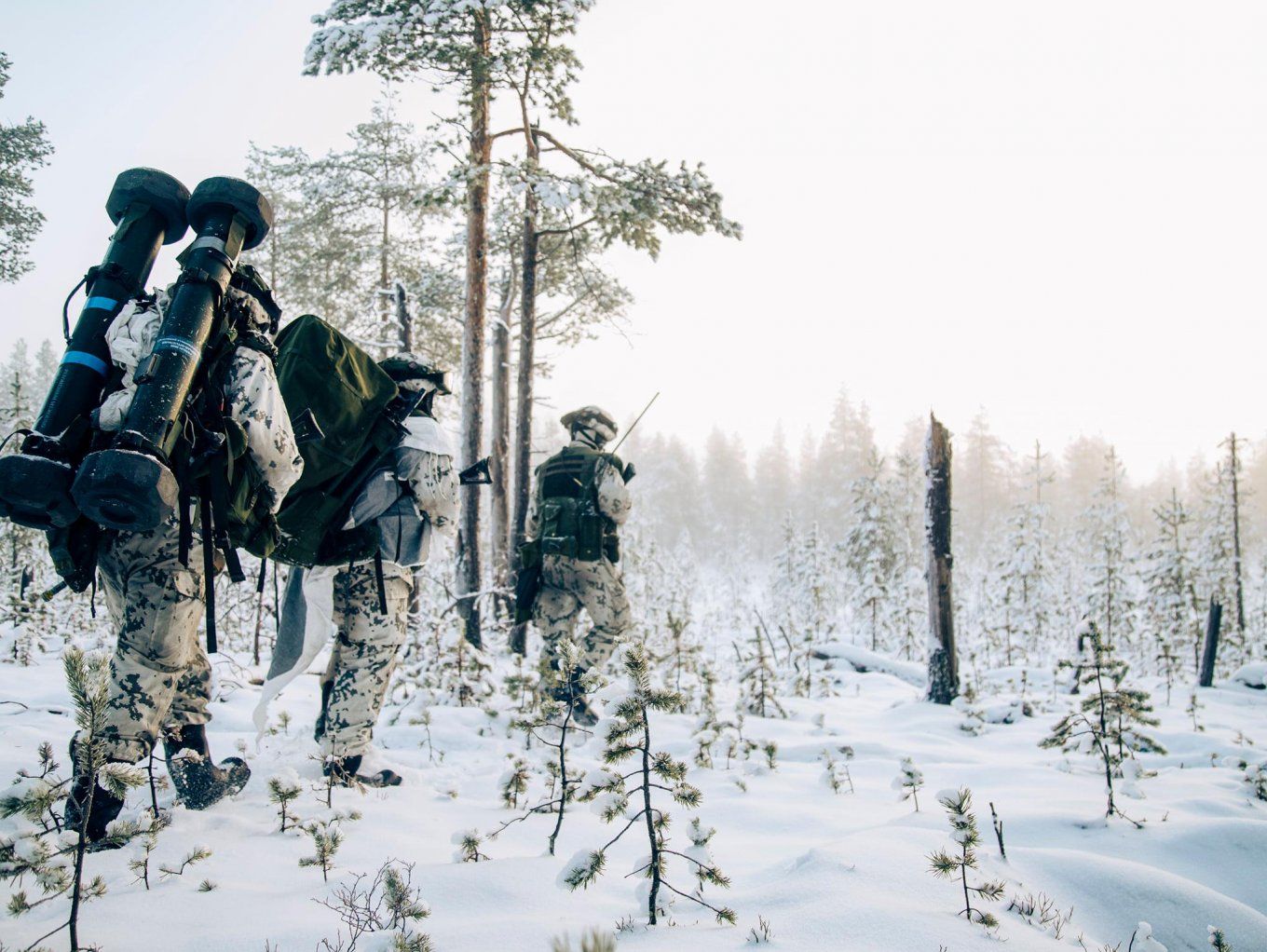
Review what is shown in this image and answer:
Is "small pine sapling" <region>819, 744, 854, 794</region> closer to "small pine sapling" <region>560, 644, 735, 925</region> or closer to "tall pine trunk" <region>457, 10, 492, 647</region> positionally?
"small pine sapling" <region>560, 644, 735, 925</region>

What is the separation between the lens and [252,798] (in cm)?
298

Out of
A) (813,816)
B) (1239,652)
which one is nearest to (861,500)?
(1239,652)

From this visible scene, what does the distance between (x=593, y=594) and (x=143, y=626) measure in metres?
3.53

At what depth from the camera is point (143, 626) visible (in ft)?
8.09

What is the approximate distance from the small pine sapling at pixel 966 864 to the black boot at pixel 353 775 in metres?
2.47

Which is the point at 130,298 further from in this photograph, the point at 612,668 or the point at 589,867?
the point at 612,668

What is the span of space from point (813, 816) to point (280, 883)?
2305 mm

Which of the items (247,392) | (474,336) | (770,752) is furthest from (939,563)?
(247,392)

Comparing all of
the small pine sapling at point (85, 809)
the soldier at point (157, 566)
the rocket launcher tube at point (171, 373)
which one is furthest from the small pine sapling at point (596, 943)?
the soldier at point (157, 566)

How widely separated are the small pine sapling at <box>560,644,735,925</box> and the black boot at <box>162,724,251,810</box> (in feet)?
6.07

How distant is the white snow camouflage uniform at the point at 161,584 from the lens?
2.28 metres

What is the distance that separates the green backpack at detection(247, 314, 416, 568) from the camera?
2.87 meters

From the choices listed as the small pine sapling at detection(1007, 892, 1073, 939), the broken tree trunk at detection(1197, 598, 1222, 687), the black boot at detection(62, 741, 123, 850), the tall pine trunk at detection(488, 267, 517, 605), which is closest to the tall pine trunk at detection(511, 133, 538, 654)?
the tall pine trunk at detection(488, 267, 517, 605)

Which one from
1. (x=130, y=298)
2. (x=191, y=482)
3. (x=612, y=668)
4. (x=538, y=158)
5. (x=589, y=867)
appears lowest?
(x=612, y=668)
